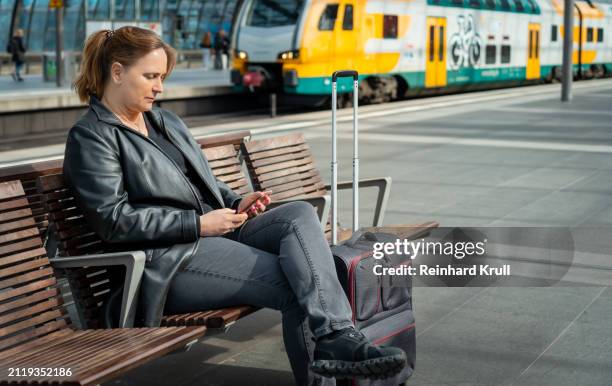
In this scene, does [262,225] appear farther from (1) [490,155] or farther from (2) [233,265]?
(1) [490,155]

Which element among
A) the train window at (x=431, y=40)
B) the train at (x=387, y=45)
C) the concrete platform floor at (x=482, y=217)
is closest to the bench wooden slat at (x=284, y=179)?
the concrete platform floor at (x=482, y=217)

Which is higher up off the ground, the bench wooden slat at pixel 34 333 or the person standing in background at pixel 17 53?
the person standing in background at pixel 17 53

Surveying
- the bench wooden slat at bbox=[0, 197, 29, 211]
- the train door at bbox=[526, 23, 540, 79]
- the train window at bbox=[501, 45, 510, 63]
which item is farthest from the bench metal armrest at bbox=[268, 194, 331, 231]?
the train door at bbox=[526, 23, 540, 79]

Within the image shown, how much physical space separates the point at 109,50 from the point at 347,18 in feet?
58.1

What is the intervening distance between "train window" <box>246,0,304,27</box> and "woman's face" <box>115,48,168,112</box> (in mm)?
17240

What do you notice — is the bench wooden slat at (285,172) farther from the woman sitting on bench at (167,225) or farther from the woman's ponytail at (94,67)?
the woman's ponytail at (94,67)

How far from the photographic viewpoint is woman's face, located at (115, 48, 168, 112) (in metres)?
3.71

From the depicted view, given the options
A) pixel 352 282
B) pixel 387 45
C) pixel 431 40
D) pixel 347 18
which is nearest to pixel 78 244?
pixel 352 282

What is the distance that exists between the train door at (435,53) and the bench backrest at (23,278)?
21.2 metres

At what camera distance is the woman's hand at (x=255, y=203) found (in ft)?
13.0

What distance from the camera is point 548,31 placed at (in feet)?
102

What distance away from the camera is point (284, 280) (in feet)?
11.8

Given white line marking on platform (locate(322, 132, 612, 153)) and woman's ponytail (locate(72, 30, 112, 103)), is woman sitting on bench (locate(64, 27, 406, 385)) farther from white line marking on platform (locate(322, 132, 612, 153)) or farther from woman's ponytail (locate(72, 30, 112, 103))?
white line marking on platform (locate(322, 132, 612, 153))

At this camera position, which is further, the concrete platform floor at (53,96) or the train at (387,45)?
the train at (387,45)
